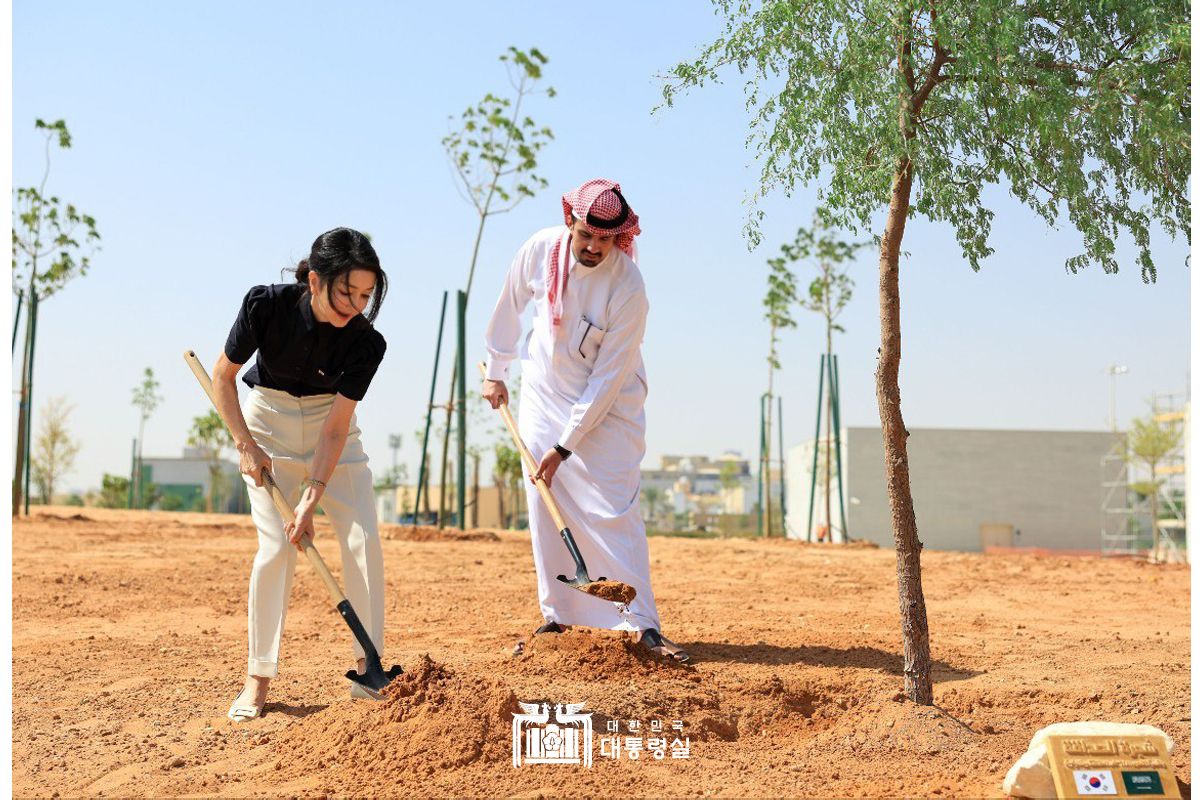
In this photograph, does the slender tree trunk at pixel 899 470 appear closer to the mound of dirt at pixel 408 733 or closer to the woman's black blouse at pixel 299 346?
the mound of dirt at pixel 408 733

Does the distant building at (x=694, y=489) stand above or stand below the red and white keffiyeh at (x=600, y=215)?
below

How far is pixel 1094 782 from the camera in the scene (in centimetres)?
272

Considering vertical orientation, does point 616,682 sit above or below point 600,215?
below

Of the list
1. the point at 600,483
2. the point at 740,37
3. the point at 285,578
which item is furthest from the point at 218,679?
the point at 740,37

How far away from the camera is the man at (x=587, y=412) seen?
4.59 m

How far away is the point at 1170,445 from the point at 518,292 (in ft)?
83.2

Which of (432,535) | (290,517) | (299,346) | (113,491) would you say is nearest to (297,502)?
(290,517)

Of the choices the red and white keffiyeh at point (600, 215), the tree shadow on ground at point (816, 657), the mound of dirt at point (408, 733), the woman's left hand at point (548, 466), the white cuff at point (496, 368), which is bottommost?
the tree shadow on ground at point (816, 657)

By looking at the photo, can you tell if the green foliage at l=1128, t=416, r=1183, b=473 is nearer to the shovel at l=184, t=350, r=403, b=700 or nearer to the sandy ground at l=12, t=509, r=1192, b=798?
the sandy ground at l=12, t=509, r=1192, b=798

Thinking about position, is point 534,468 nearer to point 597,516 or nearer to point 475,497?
point 597,516

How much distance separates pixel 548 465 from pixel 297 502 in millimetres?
1051

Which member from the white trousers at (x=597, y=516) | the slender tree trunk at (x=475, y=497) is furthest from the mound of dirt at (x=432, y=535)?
the white trousers at (x=597, y=516)

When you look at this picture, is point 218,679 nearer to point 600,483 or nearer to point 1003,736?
point 600,483

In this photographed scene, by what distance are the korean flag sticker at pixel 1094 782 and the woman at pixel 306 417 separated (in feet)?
7.31
